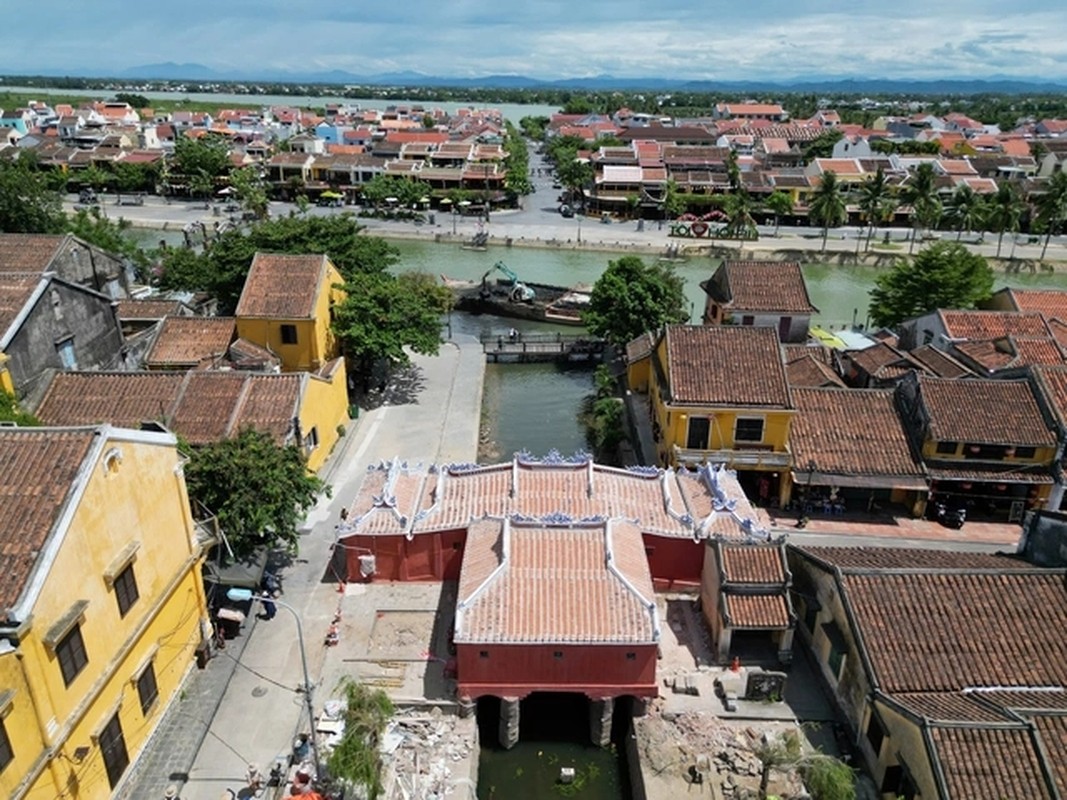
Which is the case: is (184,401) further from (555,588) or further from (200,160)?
(200,160)

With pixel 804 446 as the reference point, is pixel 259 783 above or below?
below

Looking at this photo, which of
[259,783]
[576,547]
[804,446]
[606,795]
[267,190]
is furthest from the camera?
[267,190]

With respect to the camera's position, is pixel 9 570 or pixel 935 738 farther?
pixel 935 738

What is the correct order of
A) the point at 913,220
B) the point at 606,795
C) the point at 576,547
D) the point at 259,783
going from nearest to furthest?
the point at 259,783
the point at 606,795
the point at 576,547
the point at 913,220

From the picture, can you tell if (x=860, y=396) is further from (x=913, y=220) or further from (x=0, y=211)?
(x=913, y=220)

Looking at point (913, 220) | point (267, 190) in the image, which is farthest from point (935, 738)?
point (267, 190)

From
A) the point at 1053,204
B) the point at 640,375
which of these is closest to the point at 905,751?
the point at 640,375

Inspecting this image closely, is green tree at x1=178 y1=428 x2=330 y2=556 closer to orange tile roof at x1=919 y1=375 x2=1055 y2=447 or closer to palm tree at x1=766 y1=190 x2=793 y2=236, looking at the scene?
orange tile roof at x1=919 y1=375 x2=1055 y2=447
